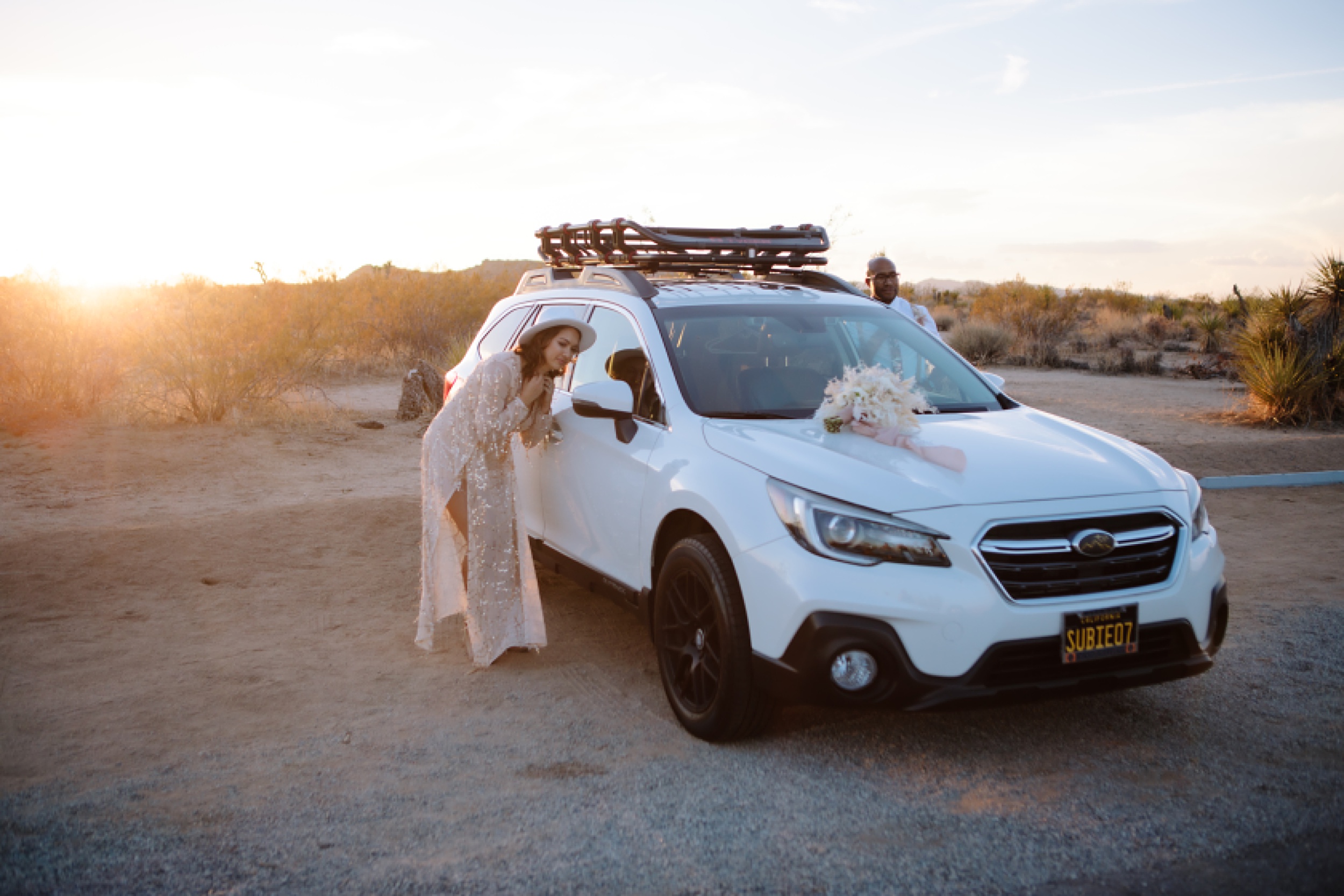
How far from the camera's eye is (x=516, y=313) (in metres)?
6.26

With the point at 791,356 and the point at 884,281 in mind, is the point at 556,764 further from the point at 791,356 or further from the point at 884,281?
the point at 884,281

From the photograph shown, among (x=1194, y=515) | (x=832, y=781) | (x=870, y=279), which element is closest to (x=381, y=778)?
(x=832, y=781)

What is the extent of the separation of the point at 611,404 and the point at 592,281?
61.8 inches

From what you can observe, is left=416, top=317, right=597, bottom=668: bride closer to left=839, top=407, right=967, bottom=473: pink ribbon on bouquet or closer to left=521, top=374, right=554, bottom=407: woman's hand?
left=521, top=374, right=554, bottom=407: woman's hand

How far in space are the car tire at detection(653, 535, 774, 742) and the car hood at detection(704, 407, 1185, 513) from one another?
1.42 feet

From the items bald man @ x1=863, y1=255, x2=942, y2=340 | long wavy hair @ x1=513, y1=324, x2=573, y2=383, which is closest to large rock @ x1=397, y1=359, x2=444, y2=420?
bald man @ x1=863, y1=255, x2=942, y2=340

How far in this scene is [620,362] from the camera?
5.10 meters

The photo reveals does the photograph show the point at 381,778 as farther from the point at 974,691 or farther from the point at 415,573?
the point at 415,573

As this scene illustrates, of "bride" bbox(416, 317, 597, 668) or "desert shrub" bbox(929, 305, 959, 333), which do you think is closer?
"bride" bbox(416, 317, 597, 668)

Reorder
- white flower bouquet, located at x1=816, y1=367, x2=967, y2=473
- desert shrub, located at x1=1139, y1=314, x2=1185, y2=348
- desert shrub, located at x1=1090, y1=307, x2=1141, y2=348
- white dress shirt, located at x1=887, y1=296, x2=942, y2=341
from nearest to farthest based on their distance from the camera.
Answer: white flower bouquet, located at x1=816, y1=367, x2=967, y2=473, white dress shirt, located at x1=887, y1=296, x2=942, y2=341, desert shrub, located at x1=1090, y1=307, x2=1141, y2=348, desert shrub, located at x1=1139, y1=314, x2=1185, y2=348

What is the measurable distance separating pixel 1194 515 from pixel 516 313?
12.8 feet

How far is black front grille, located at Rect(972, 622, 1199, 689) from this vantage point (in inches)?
136

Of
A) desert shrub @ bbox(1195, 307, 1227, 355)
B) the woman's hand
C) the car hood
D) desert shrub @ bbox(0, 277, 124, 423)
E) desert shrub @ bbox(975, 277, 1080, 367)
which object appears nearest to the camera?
the car hood

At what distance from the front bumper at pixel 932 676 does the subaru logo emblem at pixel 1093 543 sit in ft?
1.01
